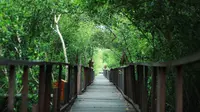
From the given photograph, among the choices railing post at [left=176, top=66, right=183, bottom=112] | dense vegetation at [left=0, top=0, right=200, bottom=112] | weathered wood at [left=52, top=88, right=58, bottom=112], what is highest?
dense vegetation at [left=0, top=0, right=200, bottom=112]

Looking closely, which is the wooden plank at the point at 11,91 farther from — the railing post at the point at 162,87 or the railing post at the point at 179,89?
the railing post at the point at 162,87

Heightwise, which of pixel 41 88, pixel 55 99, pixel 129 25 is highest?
pixel 129 25

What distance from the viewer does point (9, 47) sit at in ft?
24.8

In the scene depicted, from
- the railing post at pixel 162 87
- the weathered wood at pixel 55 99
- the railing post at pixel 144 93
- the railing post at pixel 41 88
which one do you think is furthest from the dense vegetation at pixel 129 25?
the railing post at pixel 41 88

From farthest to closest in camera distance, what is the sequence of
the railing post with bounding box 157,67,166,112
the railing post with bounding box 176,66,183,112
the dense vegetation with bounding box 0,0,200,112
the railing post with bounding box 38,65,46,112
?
the railing post with bounding box 38,65,46,112 → the railing post with bounding box 157,67,166,112 → the dense vegetation with bounding box 0,0,200,112 → the railing post with bounding box 176,66,183,112

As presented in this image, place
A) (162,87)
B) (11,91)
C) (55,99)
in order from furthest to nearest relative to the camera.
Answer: (55,99) → (162,87) → (11,91)

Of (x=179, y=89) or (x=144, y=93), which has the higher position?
(x=179, y=89)

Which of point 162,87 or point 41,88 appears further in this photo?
point 41,88

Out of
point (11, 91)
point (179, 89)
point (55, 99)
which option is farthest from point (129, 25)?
point (11, 91)

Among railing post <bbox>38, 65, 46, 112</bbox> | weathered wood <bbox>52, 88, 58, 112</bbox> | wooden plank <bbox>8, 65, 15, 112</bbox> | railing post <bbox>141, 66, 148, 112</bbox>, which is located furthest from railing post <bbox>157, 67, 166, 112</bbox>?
weathered wood <bbox>52, 88, 58, 112</bbox>

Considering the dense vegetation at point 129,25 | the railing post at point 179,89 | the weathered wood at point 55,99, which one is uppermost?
the dense vegetation at point 129,25

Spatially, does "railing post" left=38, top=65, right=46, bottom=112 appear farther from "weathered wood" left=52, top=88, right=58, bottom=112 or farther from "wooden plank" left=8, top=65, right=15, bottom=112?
"wooden plank" left=8, top=65, right=15, bottom=112

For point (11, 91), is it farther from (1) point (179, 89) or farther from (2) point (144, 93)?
(2) point (144, 93)

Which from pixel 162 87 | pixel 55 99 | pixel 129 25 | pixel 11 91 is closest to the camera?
pixel 11 91
